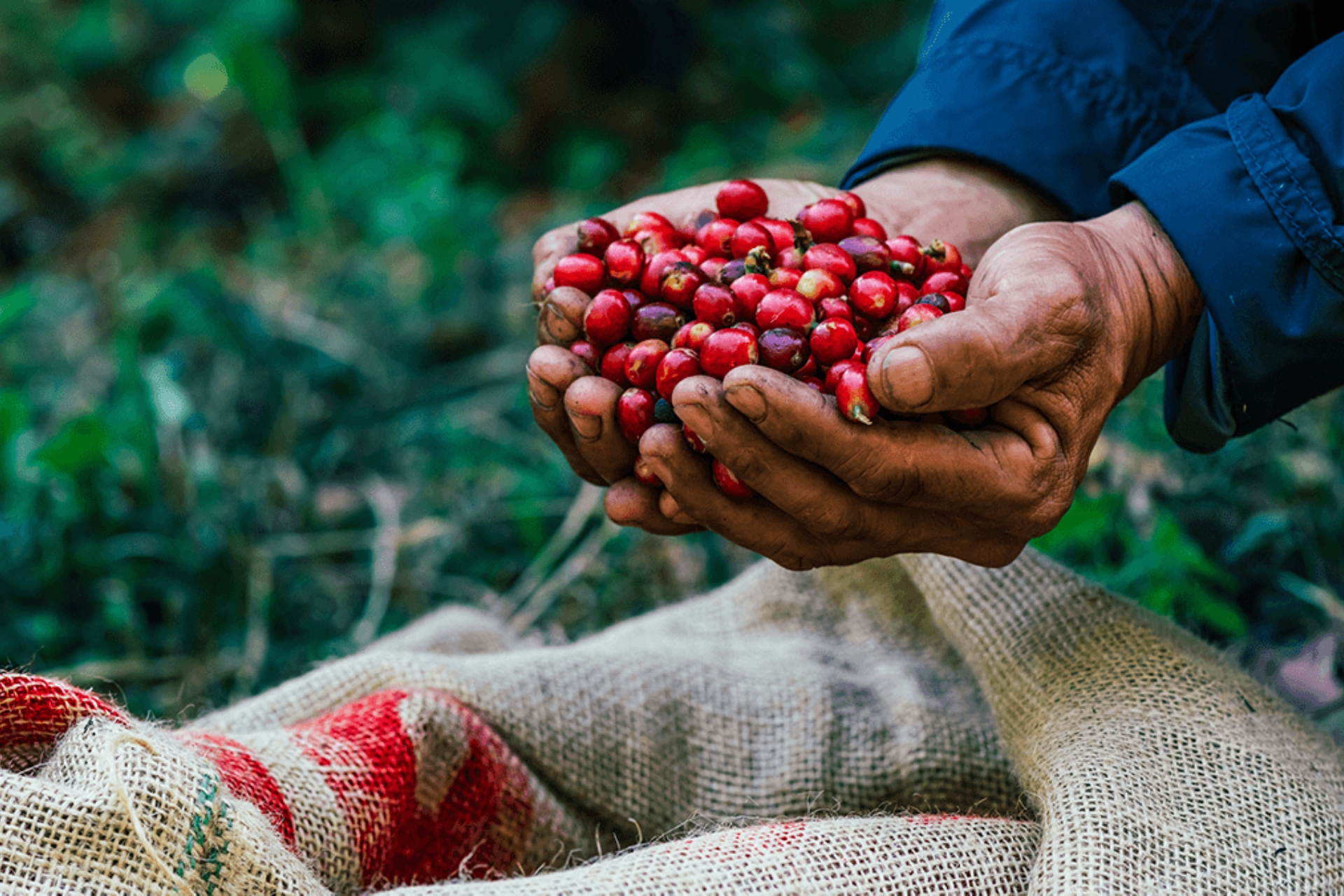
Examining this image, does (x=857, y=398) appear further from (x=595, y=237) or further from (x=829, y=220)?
(x=595, y=237)

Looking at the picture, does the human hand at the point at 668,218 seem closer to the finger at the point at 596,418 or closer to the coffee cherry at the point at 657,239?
the finger at the point at 596,418

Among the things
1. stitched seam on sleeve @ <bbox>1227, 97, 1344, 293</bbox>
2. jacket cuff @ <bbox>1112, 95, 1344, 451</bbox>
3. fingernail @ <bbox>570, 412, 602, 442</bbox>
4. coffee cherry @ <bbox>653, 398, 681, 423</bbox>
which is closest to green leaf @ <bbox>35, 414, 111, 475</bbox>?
fingernail @ <bbox>570, 412, 602, 442</bbox>

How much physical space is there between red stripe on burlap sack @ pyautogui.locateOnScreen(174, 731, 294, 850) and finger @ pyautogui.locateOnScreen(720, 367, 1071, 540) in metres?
0.63

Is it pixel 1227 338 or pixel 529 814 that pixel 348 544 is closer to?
pixel 529 814

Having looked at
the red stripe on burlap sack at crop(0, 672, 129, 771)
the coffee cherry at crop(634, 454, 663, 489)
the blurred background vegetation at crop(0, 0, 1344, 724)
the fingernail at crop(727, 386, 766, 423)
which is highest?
the fingernail at crop(727, 386, 766, 423)

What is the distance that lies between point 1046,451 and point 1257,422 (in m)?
0.40

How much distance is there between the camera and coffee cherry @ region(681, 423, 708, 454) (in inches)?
50.7

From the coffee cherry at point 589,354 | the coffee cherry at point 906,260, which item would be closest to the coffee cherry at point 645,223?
the coffee cherry at point 589,354

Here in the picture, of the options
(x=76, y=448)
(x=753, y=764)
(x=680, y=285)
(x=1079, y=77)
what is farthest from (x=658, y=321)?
(x=76, y=448)

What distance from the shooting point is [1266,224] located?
1307 mm

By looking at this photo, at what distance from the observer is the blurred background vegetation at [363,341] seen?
2.23 m

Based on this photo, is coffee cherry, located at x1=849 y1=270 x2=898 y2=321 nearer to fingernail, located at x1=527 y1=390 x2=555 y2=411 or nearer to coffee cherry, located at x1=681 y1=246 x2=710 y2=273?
coffee cherry, located at x1=681 y1=246 x2=710 y2=273

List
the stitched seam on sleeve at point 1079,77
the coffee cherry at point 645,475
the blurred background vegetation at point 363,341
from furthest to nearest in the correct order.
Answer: the blurred background vegetation at point 363,341, the stitched seam on sleeve at point 1079,77, the coffee cherry at point 645,475

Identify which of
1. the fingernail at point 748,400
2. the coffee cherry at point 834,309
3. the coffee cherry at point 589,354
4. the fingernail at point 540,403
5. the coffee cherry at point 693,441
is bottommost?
the fingernail at point 540,403
